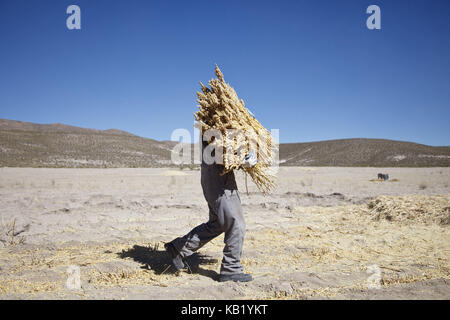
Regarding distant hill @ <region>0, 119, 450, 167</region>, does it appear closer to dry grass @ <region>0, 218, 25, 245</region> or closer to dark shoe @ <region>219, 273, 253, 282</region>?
dry grass @ <region>0, 218, 25, 245</region>

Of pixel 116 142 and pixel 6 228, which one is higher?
pixel 116 142

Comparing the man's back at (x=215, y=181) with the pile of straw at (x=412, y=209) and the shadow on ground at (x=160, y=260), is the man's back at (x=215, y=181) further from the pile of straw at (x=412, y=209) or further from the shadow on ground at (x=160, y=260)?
the pile of straw at (x=412, y=209)

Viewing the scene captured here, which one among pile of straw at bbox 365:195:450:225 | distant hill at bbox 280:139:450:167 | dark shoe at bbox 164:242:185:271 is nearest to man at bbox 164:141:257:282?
dark shoe at bbox 164:242:185:271

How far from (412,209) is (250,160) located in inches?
220

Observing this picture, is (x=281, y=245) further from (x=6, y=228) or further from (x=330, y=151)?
(x=330, y=151)

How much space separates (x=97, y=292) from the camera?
3381 mm

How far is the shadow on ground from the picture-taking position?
4180 millimetres

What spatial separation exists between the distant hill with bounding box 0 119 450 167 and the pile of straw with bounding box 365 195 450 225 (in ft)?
144

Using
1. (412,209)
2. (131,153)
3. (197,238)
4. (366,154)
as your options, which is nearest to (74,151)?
(131,153)

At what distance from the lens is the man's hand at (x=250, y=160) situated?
12.1ft

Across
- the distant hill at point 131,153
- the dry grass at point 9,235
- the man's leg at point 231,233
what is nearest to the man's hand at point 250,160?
the man's leg at point 231,233
